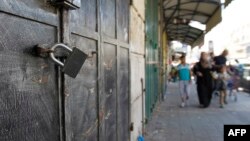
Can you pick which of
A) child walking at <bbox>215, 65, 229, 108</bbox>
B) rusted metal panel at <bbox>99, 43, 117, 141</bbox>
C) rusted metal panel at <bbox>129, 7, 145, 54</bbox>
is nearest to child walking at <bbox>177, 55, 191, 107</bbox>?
child walking at <bbox>215, 65, 229, 108</bbox>

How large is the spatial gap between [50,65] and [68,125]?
395 mm

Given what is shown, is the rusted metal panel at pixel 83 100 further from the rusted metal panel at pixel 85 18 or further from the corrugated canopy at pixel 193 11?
the corrugated canopy at pixel 193 11

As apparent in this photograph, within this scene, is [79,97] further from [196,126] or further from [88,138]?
[196,126]

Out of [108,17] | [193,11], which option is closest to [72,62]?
[108,17]

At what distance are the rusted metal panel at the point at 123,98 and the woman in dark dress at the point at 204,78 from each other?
6.27m

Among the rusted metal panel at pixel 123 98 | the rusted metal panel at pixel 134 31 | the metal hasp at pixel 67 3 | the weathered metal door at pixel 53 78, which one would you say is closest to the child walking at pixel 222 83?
the rusted metal panel at pixel 134 31

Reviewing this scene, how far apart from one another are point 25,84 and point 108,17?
Answer: 1.65 meters

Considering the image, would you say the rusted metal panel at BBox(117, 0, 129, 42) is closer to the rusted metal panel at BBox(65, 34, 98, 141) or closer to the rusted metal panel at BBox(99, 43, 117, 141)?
the rusted metal panel at BBox(99, 43, 117, 141)

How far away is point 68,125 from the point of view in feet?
5.50

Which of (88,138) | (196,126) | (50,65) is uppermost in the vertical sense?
(50,65)

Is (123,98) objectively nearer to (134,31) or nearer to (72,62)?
(134,31)

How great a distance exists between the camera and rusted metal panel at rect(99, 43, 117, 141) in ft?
8.26

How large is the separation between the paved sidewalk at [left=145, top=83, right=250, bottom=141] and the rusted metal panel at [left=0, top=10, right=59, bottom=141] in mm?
4436

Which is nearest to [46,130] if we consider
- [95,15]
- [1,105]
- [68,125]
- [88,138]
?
[68,125]
